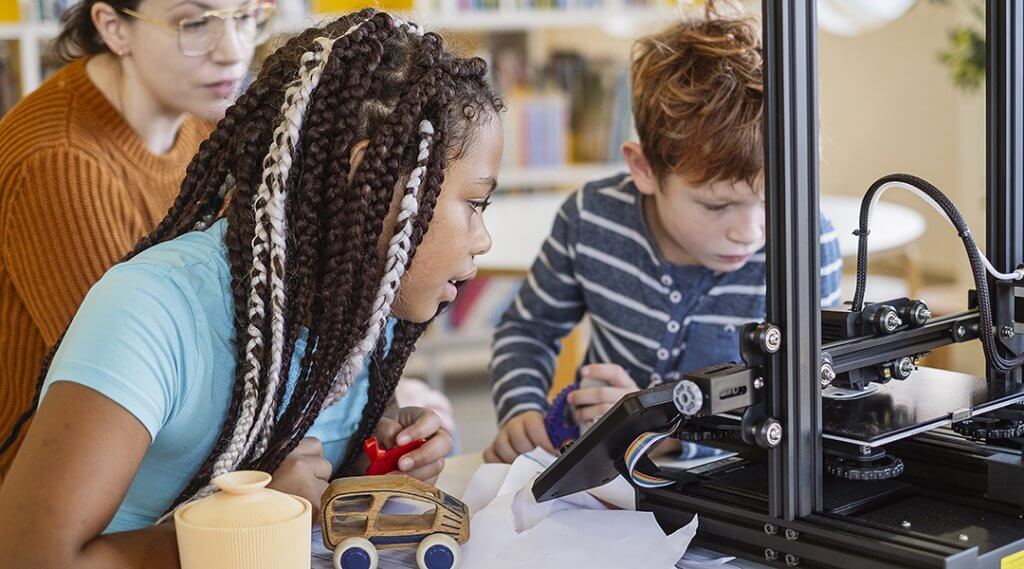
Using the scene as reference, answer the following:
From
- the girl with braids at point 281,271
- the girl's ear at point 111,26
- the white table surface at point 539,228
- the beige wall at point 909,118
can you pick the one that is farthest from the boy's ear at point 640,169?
the beige wall at point 909,118

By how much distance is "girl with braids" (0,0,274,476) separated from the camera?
1.47m

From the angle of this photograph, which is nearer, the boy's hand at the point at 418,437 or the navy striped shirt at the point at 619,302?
the boy's hand at the point at 418,437

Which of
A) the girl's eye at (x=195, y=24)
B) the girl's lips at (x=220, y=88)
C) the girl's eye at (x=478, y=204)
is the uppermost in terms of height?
the girl's eye at (x=195, y=24)

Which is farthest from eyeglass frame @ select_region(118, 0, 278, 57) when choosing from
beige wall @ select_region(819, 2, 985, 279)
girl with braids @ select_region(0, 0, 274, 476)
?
beige wall @ select_region(819, 2, 985, 279)

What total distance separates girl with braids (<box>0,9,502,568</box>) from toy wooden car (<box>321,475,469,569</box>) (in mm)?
80

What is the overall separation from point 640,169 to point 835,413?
0.59m

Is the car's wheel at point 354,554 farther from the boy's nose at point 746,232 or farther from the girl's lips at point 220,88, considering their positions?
the girl's lips at point 220,88

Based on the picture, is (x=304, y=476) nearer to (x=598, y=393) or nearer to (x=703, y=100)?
(x=598, y=393)

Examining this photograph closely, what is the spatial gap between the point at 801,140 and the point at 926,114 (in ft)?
12.3

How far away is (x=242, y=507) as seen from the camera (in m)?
0.87

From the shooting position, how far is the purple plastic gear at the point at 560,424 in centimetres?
148

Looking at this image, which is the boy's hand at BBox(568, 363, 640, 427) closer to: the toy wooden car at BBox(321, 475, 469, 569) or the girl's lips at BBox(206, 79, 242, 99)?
the toy wooden car at BBox(321, 475, 469, 569)

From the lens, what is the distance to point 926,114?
4.41 metres

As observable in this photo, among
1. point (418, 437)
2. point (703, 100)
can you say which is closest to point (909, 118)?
point (703, 100)
